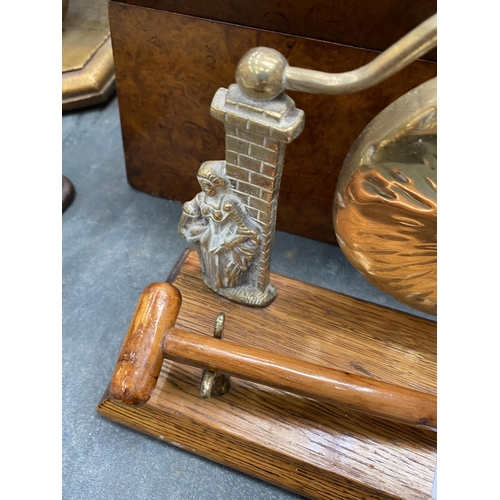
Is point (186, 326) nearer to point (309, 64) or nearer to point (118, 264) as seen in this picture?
point (118, 264)

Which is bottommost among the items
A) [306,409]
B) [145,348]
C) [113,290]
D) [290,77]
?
[113,290]

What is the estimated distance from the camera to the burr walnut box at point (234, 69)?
853mm

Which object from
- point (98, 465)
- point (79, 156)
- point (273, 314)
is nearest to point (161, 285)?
point (273, 314)

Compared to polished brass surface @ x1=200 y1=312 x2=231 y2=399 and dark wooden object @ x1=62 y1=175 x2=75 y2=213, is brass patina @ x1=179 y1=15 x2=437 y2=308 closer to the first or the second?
polished brass surface @ x1=200 y1=312 x2=231 y2=399

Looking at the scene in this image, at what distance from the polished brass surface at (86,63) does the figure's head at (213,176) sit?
861 millimetres

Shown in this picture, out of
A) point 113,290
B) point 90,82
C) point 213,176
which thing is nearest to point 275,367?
point 213,176

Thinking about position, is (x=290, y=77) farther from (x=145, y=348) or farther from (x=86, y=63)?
(x=86, y=63)

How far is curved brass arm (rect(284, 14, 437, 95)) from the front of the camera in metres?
0.54

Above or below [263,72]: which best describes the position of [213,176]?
below

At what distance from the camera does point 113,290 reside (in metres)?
1.16

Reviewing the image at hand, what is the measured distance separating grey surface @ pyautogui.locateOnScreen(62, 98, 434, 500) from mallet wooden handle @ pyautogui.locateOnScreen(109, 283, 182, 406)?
0.73 ft

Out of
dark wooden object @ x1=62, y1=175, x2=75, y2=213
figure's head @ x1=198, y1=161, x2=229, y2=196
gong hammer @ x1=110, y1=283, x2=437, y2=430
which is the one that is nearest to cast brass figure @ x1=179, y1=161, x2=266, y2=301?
figure's head @ x1=198, y1=161, x2=229, y2=196

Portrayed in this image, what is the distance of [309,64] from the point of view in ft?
3.02

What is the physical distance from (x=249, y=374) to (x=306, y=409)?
14 cm
